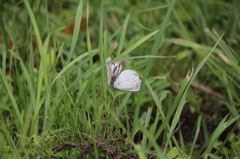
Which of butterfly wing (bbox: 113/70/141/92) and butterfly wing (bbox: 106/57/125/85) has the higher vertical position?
butterfly wing (bbox: 106/57/125/85)

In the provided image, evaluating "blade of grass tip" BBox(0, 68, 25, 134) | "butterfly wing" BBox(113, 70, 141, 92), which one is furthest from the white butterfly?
"blade of grass tip" BBox(0, 68, 25, 134)

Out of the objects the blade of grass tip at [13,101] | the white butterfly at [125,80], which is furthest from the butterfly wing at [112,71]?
the blade of grass tip at [13,101]

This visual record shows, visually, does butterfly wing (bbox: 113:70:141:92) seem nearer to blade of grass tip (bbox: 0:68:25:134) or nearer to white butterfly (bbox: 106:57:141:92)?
white butterfly (bbox: 106:57:141:92)

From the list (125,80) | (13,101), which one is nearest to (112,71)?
(125,80)

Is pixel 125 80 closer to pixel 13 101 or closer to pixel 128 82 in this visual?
pixel 128 82

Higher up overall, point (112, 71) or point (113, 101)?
point (112, 71)

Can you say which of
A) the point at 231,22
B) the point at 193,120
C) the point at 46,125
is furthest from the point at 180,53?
the point at 46,125

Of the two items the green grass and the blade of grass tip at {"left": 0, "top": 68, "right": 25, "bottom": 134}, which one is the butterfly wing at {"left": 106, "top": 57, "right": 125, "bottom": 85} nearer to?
the green grass
